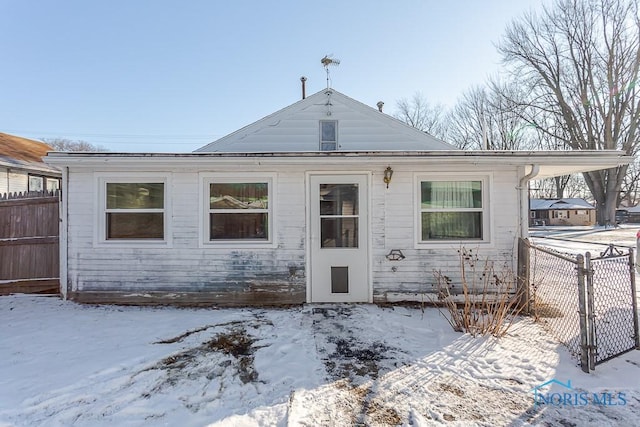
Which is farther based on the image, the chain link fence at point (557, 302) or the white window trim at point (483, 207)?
the white window trim at point (483, 207)

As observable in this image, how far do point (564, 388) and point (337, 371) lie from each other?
2108 millimetres

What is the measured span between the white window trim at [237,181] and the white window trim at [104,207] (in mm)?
567

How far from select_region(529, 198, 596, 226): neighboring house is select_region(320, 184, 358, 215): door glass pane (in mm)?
37329

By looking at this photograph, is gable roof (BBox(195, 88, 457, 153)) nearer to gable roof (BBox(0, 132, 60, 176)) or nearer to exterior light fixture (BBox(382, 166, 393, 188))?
exterior light fixture (BBox(382, 166, 393, 188))

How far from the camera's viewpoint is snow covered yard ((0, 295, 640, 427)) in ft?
8.26

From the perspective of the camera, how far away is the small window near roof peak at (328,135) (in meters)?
9.56

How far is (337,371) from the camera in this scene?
3191 millimetres

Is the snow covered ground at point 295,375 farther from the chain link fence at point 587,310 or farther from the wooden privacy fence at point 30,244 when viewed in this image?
the wooden privacy fence at point 30,244

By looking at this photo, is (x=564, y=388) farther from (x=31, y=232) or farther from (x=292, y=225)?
(x=31, y=232)

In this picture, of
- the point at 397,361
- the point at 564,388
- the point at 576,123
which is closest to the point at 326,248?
the point at 397,361

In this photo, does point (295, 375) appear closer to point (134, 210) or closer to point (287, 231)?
point (287, 231)

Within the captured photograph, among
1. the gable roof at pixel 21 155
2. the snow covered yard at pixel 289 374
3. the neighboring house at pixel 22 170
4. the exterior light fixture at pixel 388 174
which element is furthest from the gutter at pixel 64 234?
the gable roof at pixel 21 155

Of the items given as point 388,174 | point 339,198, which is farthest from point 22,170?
point 388,174
